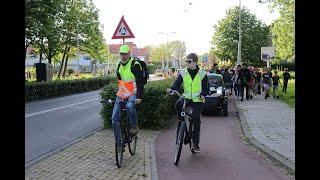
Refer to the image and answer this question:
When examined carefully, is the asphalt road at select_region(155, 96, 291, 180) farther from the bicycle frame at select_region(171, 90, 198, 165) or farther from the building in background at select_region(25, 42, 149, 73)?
the building in background at select_region(25, 42, 149, 73)

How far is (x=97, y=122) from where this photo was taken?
38.1 feet

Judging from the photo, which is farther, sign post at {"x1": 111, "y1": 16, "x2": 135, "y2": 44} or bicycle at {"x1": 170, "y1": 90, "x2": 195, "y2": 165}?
sign post at {"x1": 111, "y1": 16, "x2": 135, "y2": 44}

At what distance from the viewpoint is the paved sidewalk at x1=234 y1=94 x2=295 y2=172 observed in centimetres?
691

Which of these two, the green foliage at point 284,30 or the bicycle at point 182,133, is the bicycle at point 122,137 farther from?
the green foliage at point 284,30

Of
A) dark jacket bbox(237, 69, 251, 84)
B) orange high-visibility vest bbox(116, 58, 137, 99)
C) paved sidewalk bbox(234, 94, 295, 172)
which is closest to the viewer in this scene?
orange high-visibility vest bbox(116, 58, 137, 99)

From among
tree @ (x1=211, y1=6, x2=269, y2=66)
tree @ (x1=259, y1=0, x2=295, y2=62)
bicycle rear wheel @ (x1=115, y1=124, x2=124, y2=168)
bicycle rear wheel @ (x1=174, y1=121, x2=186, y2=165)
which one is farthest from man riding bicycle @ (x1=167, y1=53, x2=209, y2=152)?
tree @ (x1=211, y1=6, x2=269, y2=66)

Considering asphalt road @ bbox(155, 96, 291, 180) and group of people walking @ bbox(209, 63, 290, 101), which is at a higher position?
group of people walking @ bbox(209, 63, 290, 101)

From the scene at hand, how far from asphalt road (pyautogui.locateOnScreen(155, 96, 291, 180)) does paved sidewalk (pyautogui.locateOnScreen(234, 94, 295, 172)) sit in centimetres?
26

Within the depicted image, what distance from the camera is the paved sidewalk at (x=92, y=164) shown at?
548cm

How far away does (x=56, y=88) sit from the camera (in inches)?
920

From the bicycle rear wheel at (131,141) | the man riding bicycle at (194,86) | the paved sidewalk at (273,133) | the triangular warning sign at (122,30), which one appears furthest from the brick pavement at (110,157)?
the triangular warning sign at (122,30)

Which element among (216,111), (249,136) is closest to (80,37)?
(216,111)

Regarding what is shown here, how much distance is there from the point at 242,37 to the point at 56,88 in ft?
171

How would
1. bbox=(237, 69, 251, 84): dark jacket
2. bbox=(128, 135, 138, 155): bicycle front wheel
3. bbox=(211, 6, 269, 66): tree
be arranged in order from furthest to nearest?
bbox=(211, 6, 269, 66): tree → bbox=(237, 69, 251, 84): dark jacket → bbox=(128, 135, 138, 155): bicycle front wheel
